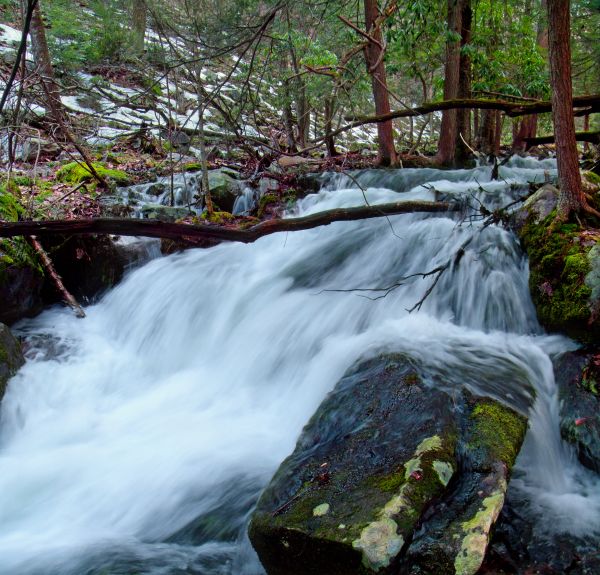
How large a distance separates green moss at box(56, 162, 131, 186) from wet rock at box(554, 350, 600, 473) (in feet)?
26.3

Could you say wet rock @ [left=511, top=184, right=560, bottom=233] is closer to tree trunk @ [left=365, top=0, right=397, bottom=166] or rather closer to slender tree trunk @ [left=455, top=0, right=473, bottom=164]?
tree trunk @ [left=365, top=0, right=397, bottom=166]

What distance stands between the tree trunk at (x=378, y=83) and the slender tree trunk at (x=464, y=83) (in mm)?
1322

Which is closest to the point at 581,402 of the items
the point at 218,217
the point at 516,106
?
the point at 516,106

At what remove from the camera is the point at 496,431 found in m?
3.02

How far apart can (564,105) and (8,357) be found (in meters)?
5.50

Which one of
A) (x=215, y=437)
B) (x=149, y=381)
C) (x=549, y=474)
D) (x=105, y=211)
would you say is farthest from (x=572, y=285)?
(x=105, y=211)

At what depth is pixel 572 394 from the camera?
367cm

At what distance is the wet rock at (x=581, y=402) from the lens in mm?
3365

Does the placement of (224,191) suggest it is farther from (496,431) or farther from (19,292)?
(496,431)

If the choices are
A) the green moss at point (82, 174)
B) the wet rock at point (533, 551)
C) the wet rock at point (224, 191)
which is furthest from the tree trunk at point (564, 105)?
the green moss at point (82, 174)

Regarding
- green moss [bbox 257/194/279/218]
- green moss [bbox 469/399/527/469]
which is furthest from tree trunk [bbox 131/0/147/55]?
green moss [bbox 469/399/527/469]

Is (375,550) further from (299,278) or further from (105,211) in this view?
(105,211)

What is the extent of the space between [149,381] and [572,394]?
4040 millimetres

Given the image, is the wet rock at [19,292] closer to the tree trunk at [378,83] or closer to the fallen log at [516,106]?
the fallen log at [516,106]
